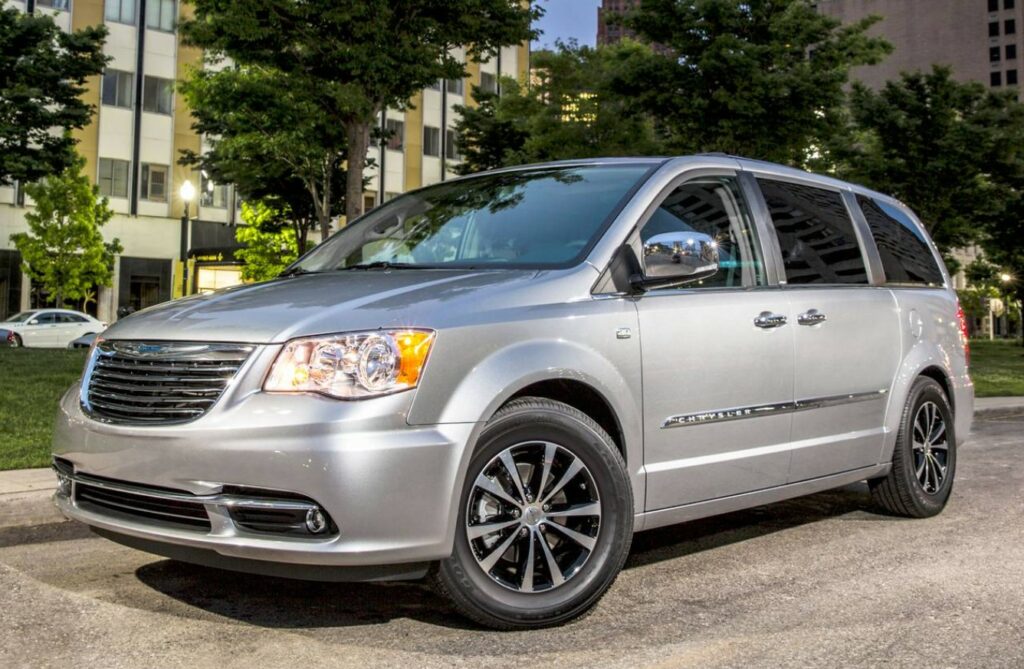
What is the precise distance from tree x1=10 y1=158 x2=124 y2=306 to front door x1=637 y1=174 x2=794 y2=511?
124ft

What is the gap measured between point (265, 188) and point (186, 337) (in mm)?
26699

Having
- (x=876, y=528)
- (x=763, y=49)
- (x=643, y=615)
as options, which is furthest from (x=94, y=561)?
(x=763, y=49)

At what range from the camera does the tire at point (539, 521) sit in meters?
3.77

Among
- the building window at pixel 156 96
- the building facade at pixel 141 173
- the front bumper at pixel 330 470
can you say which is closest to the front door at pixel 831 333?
the front bumper at pixel 330 470

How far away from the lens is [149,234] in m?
45.0

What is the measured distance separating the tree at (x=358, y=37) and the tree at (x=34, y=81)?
7408mm

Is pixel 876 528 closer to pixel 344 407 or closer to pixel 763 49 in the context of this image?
pixel 344 407

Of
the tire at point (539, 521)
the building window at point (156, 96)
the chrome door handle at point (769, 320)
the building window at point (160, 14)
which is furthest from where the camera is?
the building window at point (156, 96)

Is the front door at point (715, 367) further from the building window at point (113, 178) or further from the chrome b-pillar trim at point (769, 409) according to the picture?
the building window at point (113, 178)

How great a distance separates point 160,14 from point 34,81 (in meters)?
23.5

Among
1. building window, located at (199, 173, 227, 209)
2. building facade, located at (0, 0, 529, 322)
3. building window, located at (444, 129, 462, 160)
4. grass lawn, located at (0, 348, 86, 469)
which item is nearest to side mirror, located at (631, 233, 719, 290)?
grass lawn, located at (0, 348, 86, 469)

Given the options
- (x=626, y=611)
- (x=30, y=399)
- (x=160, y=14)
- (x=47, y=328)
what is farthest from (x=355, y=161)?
(x=160, y=14)

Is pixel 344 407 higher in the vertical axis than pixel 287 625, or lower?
higher

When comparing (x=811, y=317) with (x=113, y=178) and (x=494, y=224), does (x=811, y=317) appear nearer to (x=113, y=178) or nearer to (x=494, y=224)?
(x=494, y=224)
